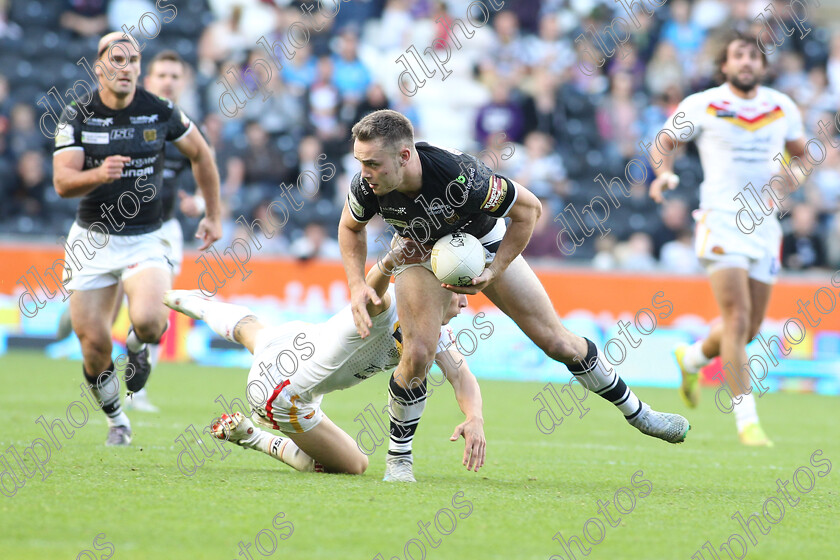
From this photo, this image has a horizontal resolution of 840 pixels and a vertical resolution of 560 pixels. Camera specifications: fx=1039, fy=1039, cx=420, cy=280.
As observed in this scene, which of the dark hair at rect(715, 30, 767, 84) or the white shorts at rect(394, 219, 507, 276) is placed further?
the dark hair at rect(715, 30, 767, 84)

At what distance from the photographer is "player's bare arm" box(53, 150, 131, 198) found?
6.47 meters

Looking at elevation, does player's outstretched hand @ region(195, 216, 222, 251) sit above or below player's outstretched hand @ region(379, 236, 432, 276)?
below

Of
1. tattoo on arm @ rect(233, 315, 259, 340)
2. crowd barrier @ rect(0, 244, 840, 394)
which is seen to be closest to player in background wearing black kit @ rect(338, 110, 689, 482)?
tattoo on arm @ rect(233, 315, 259, 340)

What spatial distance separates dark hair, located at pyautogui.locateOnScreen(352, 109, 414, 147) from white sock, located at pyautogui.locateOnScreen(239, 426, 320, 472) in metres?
1.99

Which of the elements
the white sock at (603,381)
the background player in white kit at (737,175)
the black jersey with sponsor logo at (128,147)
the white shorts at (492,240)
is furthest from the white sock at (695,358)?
the black jersey with sponsor logo at (128,147)

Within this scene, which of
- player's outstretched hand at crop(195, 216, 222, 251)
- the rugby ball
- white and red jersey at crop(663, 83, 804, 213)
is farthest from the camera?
white and red jersey at crop(663, 83, 804, 213)

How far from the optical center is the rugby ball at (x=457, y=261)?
5371 millimetres

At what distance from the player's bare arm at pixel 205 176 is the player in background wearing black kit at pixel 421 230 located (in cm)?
220

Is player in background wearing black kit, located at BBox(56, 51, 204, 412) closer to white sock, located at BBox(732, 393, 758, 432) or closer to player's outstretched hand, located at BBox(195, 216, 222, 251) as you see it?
player's outstretched hand, located at BBox(195, 216, 222, 251)

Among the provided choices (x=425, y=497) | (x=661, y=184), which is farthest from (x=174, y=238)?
(x=425, y=497)

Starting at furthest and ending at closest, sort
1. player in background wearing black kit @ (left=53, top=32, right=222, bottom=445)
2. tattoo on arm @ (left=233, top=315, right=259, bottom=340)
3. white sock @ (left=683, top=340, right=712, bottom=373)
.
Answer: white sock @ (left=683, top=340, right=712, bottom=373) → player in background wearing black kit @ (left=53, top=32, right=222, bottom=445) → tattoo on arm @ (left=233, top=315, right=259, bottom=340)

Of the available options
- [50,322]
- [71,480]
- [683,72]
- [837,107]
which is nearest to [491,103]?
[683,72]

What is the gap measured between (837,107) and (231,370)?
10.9m

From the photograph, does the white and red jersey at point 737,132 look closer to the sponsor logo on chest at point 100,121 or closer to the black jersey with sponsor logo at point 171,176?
the black jersey with sponsor logo at point 171,176
